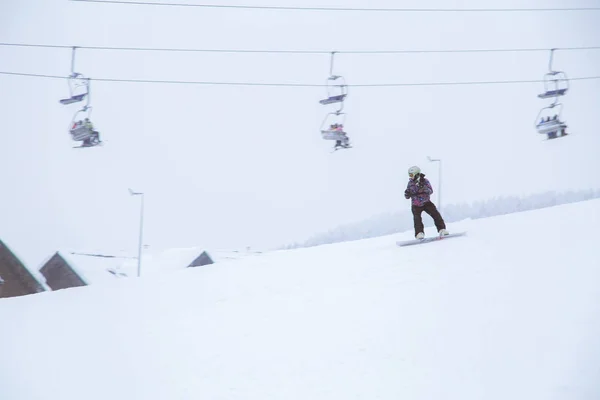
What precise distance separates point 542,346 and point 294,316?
392 cm

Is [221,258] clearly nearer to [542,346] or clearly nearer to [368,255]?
[368,255]

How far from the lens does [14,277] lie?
29.5 metres

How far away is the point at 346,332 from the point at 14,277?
24.5m

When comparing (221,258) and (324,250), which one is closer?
(324,250)

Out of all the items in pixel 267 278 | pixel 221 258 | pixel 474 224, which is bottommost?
pixel 221 258

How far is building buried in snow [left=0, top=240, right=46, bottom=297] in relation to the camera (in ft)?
96.6

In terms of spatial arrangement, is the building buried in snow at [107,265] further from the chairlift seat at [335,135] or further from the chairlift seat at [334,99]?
the chairlift seat at [334,99]

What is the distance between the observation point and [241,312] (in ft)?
36.1

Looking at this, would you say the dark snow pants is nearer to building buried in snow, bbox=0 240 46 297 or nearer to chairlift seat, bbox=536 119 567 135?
chairlift seat, bbox=536 119 567 135

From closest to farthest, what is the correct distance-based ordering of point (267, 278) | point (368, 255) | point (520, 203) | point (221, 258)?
point (267, 278) < point (368, 255) < point (221, 258) < point (520, 203)

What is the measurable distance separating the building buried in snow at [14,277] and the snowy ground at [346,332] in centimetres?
1613

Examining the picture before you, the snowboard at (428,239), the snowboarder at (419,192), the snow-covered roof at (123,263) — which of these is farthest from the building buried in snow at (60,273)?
the snowboarder at (419,192)

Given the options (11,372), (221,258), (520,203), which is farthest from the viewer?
(520,203)

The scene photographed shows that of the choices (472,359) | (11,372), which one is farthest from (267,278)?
(472,359)
